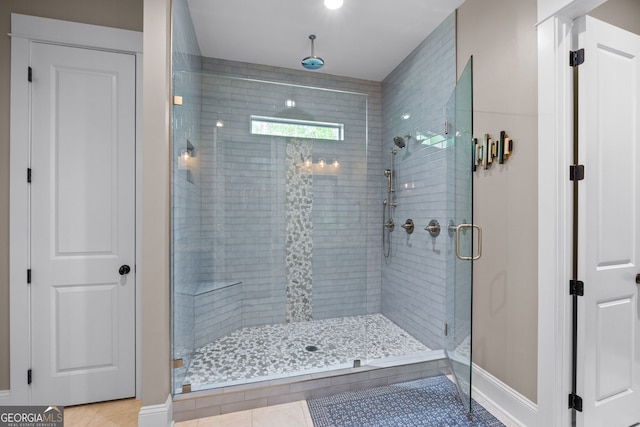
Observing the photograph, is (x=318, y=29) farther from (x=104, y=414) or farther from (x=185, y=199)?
(x=104, y=414)

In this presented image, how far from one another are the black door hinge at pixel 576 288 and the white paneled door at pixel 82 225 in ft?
8.61

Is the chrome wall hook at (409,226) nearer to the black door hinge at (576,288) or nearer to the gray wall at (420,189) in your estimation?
the gray wall at (420,189)

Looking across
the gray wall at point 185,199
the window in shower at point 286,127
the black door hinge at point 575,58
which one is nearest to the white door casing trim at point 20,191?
the gray wall at point 185,199

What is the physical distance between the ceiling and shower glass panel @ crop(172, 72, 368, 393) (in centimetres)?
55

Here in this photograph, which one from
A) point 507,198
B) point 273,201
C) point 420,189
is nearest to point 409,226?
point 420,189

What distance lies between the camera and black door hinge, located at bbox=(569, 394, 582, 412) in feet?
5.27

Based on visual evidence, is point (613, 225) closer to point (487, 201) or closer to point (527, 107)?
point (487, 201)

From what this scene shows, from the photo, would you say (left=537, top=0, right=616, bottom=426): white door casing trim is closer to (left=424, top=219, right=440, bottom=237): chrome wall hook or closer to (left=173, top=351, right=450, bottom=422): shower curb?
(left=173, top=351, right=450, bottom=422): shower curb

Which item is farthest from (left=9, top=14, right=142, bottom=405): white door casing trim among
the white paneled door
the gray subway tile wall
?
the gray subway tile wall

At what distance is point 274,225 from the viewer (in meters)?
2.44

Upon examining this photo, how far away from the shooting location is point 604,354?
166 cm

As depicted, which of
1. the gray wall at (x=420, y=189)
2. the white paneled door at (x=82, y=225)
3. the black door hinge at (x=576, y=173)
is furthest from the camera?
the gray wall at (x=420, y=189)

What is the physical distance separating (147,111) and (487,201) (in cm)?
216

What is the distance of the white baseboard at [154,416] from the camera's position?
5.48 ft
